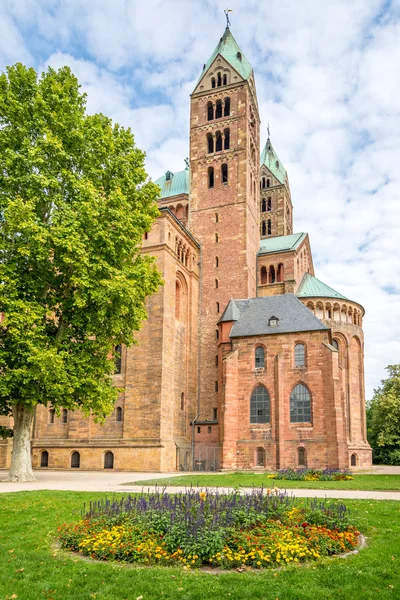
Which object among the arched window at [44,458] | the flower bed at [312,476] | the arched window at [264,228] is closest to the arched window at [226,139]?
the arched window at [264,228]

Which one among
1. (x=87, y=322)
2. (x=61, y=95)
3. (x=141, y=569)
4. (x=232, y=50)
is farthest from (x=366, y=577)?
(x=232, y=50)

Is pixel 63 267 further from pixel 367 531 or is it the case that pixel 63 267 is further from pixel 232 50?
pixel 232 50

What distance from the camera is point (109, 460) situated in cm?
3806

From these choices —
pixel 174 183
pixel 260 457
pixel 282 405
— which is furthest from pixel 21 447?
pixel 174 183

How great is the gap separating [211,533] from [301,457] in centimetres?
2966

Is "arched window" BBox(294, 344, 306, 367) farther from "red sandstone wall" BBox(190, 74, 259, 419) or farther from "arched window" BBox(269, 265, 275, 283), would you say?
"arched window" BBox(269, 265, 275, 283)

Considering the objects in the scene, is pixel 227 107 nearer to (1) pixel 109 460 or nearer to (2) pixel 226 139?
(2) pixel 226 139

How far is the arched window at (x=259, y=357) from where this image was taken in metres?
40.2

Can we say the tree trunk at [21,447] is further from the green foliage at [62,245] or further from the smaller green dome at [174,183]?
the smaller green dome at [174,183]

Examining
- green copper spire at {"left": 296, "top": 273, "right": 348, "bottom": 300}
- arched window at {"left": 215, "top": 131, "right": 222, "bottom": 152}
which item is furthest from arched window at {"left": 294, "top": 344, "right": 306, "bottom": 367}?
arched window at {"left": 215, "top": 131, "right": 222, "bottom": 152}

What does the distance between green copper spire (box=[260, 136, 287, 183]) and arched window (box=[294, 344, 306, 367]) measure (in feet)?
129

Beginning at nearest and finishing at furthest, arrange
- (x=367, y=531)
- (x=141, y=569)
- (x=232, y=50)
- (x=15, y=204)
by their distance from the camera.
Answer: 1. (x=141, y=569)
2. (x=367, y=531)
3. (x=15, y=204)
4. (x=232, y=50)

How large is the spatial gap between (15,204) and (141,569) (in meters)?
16.9

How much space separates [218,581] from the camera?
7617 mm
